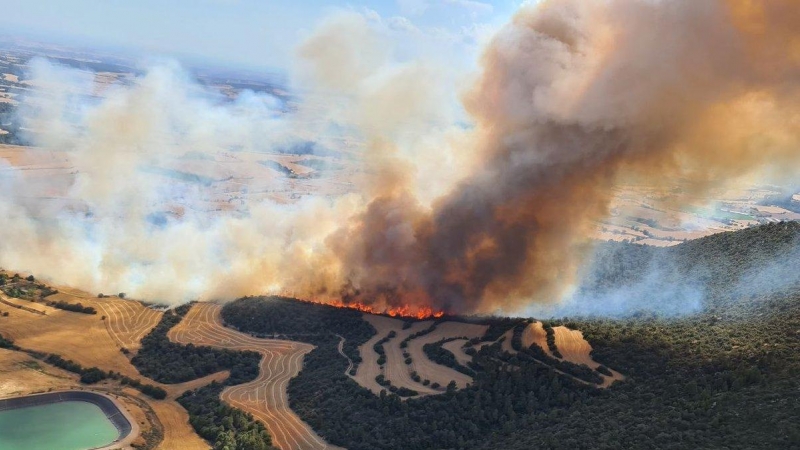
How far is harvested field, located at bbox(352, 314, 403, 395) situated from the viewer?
47984 mm

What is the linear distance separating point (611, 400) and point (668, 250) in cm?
3534

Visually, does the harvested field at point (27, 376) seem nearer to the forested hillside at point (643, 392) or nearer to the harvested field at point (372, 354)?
the forested hillside at point (643, 392)

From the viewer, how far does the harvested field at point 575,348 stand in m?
44.1

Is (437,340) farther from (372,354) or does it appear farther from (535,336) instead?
(535,336)

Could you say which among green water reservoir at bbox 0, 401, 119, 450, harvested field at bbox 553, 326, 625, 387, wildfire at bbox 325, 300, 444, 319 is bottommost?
green water reservoir at bbox 0, 401, 119, 450

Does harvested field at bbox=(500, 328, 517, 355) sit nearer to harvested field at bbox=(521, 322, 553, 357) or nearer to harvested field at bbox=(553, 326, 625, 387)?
harvested field at bbox=(521, 322, 553, 357)

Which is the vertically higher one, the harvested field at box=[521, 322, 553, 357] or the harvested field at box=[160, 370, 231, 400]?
the harvested field at box=[521, 322, 553, 357]

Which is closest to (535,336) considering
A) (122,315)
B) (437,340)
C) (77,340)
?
(437,340)

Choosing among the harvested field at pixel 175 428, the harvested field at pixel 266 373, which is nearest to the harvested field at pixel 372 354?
the harvested field at pixel 266 373

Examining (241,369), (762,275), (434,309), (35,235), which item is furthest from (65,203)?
(762,275)

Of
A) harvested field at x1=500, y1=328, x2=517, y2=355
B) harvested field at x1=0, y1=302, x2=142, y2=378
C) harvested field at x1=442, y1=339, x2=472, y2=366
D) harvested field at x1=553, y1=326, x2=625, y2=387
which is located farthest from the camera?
harvested field at x1=0, y1=302, x2=142, y2=378

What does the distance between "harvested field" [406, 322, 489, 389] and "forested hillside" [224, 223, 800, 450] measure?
2010 millimetres

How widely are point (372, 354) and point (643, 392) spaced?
22383mm

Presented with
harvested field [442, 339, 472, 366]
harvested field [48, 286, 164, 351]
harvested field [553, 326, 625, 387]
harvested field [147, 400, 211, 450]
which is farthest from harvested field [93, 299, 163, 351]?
harvested field [553, 326, 625, 387]
